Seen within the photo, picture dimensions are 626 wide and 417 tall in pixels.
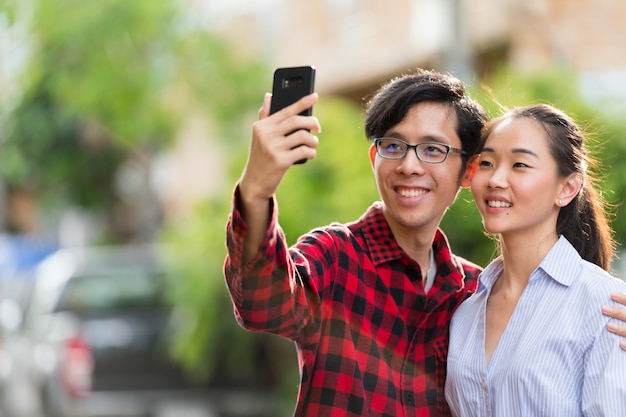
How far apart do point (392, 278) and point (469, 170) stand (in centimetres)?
35

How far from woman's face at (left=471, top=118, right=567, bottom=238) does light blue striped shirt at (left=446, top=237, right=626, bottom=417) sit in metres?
0.10

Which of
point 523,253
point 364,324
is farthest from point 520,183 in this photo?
point 364,324

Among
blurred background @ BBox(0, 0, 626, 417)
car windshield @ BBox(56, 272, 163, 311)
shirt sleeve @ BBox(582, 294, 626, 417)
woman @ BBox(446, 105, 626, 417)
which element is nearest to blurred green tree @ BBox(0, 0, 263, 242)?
blurred background @ BBox(0, 0, 626, 417)

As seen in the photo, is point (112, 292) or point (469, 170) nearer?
point (469, 170)

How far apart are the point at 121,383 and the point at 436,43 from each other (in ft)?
17.4

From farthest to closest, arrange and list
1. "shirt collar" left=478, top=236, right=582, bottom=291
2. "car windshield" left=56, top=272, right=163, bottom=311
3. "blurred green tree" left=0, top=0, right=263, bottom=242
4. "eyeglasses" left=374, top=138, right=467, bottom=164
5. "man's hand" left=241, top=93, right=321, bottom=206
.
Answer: "blurred green tree" left=0, top=0, right=263, bottom=242
"car windshield" left=56, top=272, right=163, bottom=311
"eyeglasses" left=374, top=138, right=467, bottom=164
"shirt collar" left=478, top=236, right=582, bottom=291
"man's hand" left=241, top=93, right=321, bottom=206

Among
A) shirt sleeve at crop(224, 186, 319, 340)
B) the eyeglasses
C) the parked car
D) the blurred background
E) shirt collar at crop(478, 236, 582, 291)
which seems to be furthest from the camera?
the parked car

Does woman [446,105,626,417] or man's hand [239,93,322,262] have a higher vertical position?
man's hand [239,93,322,262]

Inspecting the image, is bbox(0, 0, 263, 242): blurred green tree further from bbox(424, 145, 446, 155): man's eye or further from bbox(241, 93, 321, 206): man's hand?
bbox(241, 93, 321, 206): man's hand

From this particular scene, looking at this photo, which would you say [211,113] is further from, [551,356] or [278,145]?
[278,145]

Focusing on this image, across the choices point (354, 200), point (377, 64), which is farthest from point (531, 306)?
point (377, 64)

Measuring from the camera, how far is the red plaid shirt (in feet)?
7.86

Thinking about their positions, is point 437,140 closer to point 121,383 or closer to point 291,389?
point 291,389

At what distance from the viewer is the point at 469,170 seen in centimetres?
267
